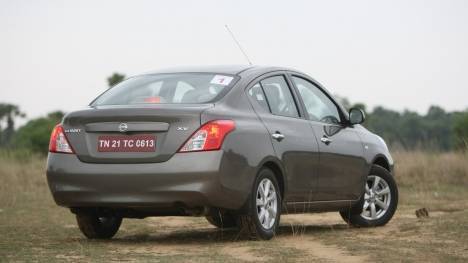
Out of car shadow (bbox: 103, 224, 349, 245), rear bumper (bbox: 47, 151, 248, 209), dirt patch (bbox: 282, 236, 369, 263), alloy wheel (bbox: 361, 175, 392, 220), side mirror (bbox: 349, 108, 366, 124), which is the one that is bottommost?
car shadow (bbox: 103, 224, 349, 245)

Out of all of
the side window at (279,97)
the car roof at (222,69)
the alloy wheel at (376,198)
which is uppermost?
the car roof at (222,69)

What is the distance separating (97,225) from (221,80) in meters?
1.82

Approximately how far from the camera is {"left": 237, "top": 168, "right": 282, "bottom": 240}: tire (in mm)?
9023

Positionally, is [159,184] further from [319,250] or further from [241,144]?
[319,250]

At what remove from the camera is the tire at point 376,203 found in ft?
37.5

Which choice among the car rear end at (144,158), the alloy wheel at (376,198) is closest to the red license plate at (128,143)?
the car rear end at (144,158)

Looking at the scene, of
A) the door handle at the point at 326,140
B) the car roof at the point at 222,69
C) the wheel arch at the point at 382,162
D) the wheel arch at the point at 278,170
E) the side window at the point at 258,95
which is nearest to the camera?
the wheel arch at the point at 278,170

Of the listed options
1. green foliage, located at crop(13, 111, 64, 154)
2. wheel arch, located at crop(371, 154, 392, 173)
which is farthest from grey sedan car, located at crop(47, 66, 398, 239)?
green foliage, located at crop(13, 111, 64, 154)

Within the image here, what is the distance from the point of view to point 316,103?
1073 centimetres

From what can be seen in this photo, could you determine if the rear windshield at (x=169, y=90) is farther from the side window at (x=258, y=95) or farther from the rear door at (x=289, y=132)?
the rear door at (x=289, y=132)

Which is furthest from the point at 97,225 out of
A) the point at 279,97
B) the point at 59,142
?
the point at 279,97

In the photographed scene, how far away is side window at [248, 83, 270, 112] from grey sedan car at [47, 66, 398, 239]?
1 cm

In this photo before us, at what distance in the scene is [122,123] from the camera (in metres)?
8.72

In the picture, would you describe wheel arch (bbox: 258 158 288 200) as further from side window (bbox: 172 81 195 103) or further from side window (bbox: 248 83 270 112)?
side window (bbox: 172 81 195 103)
